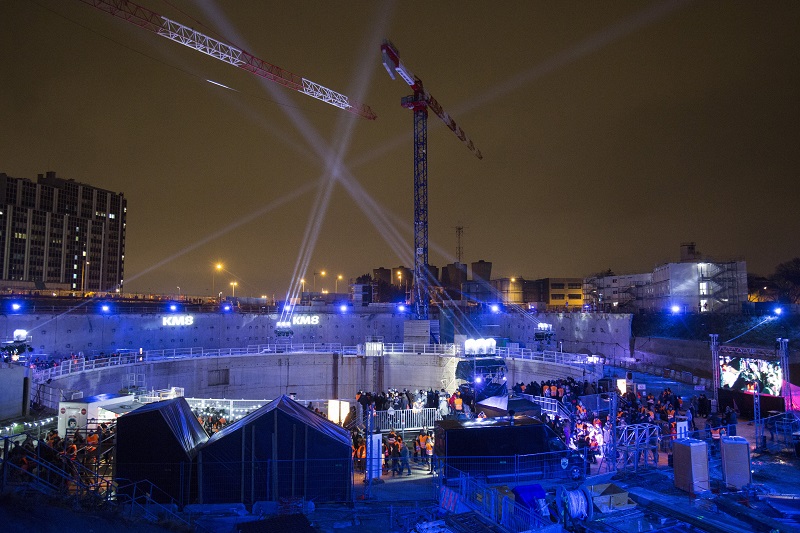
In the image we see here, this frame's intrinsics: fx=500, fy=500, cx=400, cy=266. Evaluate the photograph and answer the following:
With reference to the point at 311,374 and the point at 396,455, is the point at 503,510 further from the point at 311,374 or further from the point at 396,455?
the point at 311,374

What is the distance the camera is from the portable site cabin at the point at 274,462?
40.1 ft

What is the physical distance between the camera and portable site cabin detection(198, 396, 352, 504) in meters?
12.2

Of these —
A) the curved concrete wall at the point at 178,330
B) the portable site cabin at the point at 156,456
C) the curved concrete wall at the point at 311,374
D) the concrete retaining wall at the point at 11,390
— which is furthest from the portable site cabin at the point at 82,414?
the curved concrete wall at the point at 178,330

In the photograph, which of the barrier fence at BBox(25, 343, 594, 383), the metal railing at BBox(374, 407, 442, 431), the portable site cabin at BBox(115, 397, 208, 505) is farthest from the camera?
the barrier fence at BBox(25, 343, 594, 383)

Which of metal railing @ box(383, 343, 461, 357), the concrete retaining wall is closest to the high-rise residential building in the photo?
metal railing @ box(383, 343, 461, 357)

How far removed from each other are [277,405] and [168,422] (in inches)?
103

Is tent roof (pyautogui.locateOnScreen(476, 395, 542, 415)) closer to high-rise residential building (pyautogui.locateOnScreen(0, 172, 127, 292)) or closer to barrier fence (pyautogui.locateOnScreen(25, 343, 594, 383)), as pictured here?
barrier fence (pyautogui.locateOnScreen(25, 343, 594, 383))

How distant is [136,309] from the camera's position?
45.9 metres

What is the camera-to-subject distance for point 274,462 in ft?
40.4

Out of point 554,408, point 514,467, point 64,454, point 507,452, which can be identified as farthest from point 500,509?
point 554,408

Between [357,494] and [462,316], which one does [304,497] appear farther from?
[462,316]

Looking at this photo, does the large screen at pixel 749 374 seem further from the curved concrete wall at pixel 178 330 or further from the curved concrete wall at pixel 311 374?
the curved concrete wall at pixel 178 330

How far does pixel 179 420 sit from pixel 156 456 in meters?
1.03

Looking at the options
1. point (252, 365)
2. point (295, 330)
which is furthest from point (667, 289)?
point (252, 365)
